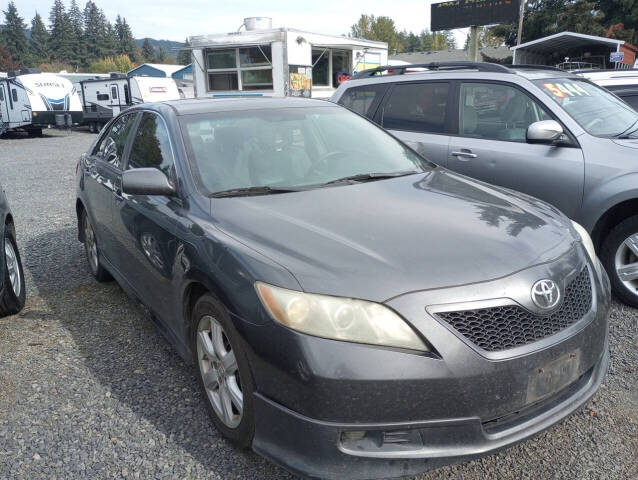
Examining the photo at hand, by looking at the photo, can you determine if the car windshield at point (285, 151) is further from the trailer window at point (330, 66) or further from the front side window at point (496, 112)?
the trailer window at point (330, 66)

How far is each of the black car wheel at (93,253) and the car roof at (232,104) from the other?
4.72 ft

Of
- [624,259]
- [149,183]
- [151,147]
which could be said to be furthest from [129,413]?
[624,259]

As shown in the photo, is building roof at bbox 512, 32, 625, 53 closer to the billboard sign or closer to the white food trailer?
the billboard sign

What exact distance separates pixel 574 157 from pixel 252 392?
3.21 m

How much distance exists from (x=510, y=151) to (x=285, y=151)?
221cm

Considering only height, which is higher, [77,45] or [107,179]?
[77,45]

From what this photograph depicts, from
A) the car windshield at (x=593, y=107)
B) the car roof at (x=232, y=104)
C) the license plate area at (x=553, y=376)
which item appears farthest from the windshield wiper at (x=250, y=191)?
the car windshield at (x=593, y=107)

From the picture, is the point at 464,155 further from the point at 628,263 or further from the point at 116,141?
the point at 116,141

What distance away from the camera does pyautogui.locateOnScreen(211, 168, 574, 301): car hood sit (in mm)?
2047

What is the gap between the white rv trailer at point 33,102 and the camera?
22078mm

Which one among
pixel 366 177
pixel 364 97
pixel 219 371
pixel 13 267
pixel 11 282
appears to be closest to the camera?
pixel 219 371

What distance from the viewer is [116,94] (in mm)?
23391

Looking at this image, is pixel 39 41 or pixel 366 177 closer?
pixel 366 177

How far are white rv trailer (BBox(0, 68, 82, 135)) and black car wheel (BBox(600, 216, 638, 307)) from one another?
23127 mm
